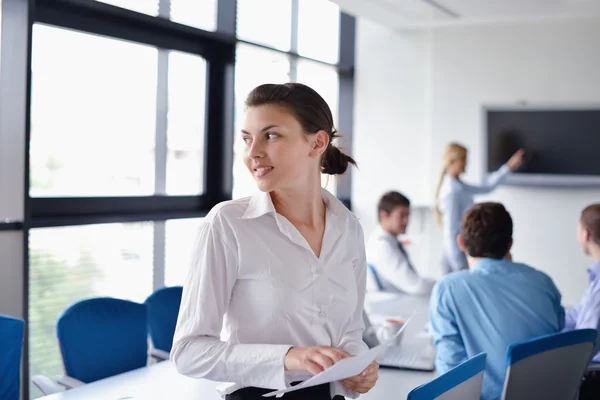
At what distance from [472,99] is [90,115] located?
448 cm

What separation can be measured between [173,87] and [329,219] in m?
3.99

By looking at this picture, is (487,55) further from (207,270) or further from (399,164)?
(207,270)

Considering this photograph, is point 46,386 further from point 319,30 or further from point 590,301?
point 319,30

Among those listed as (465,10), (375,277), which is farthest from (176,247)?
(465,10)

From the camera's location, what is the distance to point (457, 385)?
1837 mm

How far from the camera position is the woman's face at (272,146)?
163cm

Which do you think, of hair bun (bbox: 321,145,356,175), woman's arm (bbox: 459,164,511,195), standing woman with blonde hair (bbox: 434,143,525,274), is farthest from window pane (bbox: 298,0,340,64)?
hair bun (bbox: 321,145,356,175)

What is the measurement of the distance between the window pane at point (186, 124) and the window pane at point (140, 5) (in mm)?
470

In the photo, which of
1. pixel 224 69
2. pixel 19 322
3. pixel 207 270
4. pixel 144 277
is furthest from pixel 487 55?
pixel 207 270

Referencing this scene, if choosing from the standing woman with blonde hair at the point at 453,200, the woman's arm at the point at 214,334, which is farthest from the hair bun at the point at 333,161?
the standing woman with blonde hair at the point at 453,200

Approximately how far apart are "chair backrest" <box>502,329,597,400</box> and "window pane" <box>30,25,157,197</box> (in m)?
3.10

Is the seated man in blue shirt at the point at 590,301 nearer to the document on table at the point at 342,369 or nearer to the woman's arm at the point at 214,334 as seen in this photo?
the document on table at the point at 342,369

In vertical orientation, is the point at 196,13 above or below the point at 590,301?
above

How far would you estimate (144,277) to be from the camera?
5176 mm
